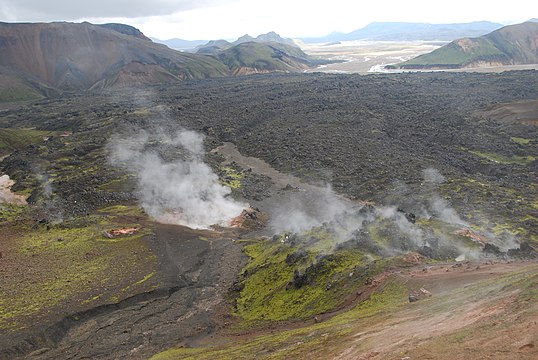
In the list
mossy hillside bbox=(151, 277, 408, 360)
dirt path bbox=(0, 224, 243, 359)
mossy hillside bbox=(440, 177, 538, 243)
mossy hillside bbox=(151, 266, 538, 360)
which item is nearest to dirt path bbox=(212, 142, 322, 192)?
mossy hillside bbox=(440, 177, 538, 243)

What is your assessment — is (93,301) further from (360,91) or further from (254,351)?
(360,91)

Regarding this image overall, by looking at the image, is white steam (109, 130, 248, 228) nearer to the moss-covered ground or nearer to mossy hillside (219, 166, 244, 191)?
mossy hillside (219, 166, 244, 191)

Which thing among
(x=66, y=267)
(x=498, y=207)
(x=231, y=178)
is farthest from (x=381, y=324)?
(x=231, y=178)

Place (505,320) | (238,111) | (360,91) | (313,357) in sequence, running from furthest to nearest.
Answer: (360,91) < (238,111) < (313,357) < (505,320)

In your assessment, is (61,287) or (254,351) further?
(61,287)

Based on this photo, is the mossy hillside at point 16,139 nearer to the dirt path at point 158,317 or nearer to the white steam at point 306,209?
the white steam at point 306,209

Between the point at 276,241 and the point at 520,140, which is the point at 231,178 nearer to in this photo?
the point at 276,241

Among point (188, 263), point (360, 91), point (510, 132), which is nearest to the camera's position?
point (188, 263)

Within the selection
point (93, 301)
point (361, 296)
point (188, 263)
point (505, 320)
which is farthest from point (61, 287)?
point (505, 320)

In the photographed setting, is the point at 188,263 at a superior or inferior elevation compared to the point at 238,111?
inferior
